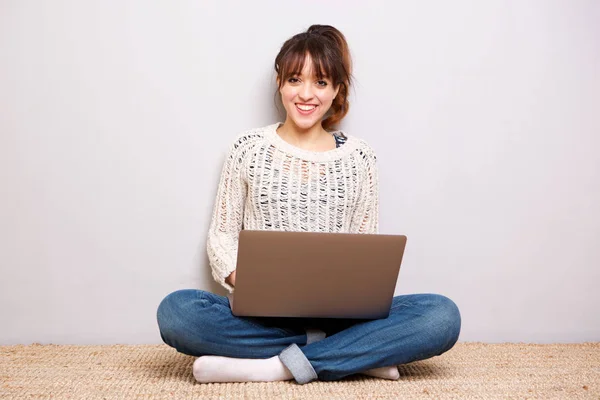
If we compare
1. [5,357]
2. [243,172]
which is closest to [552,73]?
[243,172]

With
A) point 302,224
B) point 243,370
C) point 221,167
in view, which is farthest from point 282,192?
point 243,370

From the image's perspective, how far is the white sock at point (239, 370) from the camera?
144 cm

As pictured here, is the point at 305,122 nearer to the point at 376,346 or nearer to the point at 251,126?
the point at 251,126

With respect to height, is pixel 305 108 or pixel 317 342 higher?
pixel 305 108

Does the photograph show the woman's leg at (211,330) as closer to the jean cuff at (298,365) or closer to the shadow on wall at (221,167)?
the jean cuff at (298,365)

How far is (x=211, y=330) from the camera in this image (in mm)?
Result: 1464

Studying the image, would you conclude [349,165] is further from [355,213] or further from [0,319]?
[0,319]

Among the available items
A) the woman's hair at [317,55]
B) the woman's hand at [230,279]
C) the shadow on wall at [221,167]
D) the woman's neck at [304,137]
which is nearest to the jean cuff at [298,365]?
the woman's hand at [230,279]

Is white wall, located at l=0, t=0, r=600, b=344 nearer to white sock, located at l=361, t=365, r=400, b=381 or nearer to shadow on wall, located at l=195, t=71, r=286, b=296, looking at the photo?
shadow on wall, located at l=195, t=71, r=286, b=296

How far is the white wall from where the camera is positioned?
1.73 meters

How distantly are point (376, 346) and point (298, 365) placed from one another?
0.53ft

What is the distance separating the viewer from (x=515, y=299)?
194cm

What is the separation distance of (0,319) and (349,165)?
91cm

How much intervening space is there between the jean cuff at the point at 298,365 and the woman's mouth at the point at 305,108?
1.79ft
